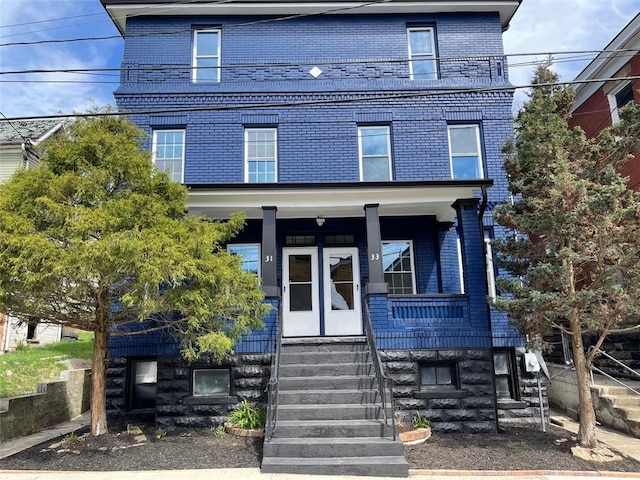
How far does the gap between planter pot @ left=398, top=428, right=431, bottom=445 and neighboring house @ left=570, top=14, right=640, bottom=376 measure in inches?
237

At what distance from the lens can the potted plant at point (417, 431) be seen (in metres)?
7.02

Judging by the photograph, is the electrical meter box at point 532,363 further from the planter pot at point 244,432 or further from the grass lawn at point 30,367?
the grass lawn at point 30,367

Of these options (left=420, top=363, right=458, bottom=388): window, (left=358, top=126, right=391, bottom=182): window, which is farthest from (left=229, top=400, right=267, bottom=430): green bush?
(left=358, top=126, right=391, bottom=182): window

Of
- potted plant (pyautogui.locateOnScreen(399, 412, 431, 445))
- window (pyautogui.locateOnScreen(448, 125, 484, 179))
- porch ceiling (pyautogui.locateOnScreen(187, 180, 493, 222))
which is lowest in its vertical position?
potted plant (pyautogui.locateOnScreen(399, 412, 431, 445))

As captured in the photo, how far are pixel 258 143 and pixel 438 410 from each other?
23.4 feet

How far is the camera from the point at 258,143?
36.2 feet

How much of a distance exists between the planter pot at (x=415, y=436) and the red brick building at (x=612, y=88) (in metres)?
8.76

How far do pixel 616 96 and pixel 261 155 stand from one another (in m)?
10.2

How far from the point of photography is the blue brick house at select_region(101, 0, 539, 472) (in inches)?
322

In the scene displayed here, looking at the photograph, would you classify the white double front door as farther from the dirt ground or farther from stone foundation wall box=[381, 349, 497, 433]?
the dirt ground

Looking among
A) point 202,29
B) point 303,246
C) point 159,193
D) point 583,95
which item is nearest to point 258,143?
point 303,246

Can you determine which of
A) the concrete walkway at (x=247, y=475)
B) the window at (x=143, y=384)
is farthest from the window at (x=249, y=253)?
the concrete walkway at (x=247, y=475)

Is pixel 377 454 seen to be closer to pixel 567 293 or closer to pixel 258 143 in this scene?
pixel 567 293

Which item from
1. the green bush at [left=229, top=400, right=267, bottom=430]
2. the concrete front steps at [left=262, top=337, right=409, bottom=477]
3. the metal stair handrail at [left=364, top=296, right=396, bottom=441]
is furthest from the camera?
the green bush at [left=229, top=400, right=267, bottom=430]
